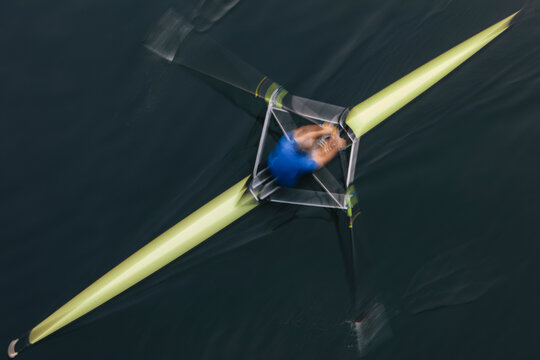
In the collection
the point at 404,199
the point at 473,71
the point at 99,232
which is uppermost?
the point at 473,71

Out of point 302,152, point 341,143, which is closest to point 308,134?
point 302,152

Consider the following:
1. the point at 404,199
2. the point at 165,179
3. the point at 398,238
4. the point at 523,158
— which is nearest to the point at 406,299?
the point at 398,238

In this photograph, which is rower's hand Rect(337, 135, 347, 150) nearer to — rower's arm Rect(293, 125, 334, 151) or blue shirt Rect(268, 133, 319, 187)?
rower's arm Rect(293, 125, 334, 151)

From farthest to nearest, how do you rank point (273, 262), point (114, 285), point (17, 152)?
1. point (17, 152)
2. point (273, 262)
3. point (114, 285)

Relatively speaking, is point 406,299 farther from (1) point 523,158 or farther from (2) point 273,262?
(1) point 523,158

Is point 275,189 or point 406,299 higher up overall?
point 275,189

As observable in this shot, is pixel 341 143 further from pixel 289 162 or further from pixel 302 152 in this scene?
pixel 289 162

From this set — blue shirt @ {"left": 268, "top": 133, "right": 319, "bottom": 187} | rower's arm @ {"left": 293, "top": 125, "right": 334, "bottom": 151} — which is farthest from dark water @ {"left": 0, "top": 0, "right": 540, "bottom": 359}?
rower's arm @ {"left": 293, "top": 125, "right": 334, "bottom": 151}
